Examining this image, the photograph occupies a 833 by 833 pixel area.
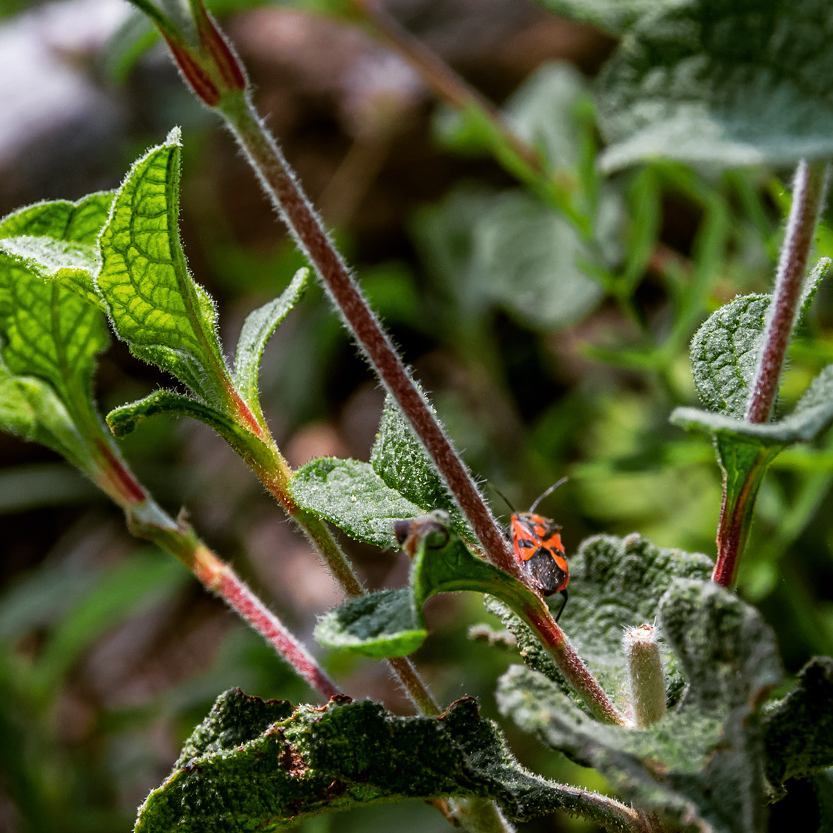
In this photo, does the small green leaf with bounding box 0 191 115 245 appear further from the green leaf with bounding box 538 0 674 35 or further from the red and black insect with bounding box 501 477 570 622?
the green leaf with bounding box 538 0 674 35

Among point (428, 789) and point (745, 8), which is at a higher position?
point (745, 8)

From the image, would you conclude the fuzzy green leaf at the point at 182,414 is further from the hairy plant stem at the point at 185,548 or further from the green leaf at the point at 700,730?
the green leaf at the point at 700,730

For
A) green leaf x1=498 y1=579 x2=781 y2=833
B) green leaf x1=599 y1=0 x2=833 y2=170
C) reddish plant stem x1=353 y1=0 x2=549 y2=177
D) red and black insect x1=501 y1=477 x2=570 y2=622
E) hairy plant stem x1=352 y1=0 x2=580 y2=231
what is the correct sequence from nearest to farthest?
green leaf x1=498 y1=579 x2=781 y2=833
green leaf x1=599 y1=0 x2=833 y2=170
red and black insect x1=501 y1=477 x2=570 y2=622
hairy plant stem x1=352 y1=0 x2=580 y2=231
reddish plant stem x1=353 y1=0 x2=549 y2=177

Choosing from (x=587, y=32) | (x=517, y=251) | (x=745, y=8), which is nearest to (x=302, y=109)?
(x=587, y=32)

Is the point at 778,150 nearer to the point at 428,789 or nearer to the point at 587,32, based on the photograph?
the point at 428,789

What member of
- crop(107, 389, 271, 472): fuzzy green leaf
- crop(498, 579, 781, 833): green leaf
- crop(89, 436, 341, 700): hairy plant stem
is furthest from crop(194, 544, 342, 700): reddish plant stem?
crop(498, 579, 781, 833): green leaf

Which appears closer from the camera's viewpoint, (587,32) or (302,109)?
(587,32)
